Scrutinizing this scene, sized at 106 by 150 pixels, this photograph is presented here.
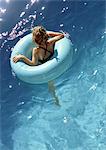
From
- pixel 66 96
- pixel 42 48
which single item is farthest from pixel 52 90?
pixel 66 96

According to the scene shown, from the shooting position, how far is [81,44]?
314 inches

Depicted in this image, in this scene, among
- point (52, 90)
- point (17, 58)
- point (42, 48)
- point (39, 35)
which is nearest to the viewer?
point (39, 35)

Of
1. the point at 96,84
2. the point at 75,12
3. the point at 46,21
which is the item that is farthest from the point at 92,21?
the point at 96,84

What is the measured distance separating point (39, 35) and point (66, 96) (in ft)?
6.12

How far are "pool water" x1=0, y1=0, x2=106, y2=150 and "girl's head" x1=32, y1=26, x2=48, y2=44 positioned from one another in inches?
66.5

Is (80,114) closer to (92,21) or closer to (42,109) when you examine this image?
(42,109)

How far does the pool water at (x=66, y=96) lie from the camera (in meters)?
7.01

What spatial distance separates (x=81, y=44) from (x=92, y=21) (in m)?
0.64

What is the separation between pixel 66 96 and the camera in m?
7.48

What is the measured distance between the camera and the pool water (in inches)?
276

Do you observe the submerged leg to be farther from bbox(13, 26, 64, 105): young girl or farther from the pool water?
the pool water

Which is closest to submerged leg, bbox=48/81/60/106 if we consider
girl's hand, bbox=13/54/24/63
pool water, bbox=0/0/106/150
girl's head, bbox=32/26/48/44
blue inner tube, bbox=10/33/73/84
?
blue inner tube, bbox=10/33/73/84

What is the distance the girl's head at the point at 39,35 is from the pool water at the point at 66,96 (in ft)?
5.54

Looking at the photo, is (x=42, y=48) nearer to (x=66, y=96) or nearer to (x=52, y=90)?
(x=52, y=90)
